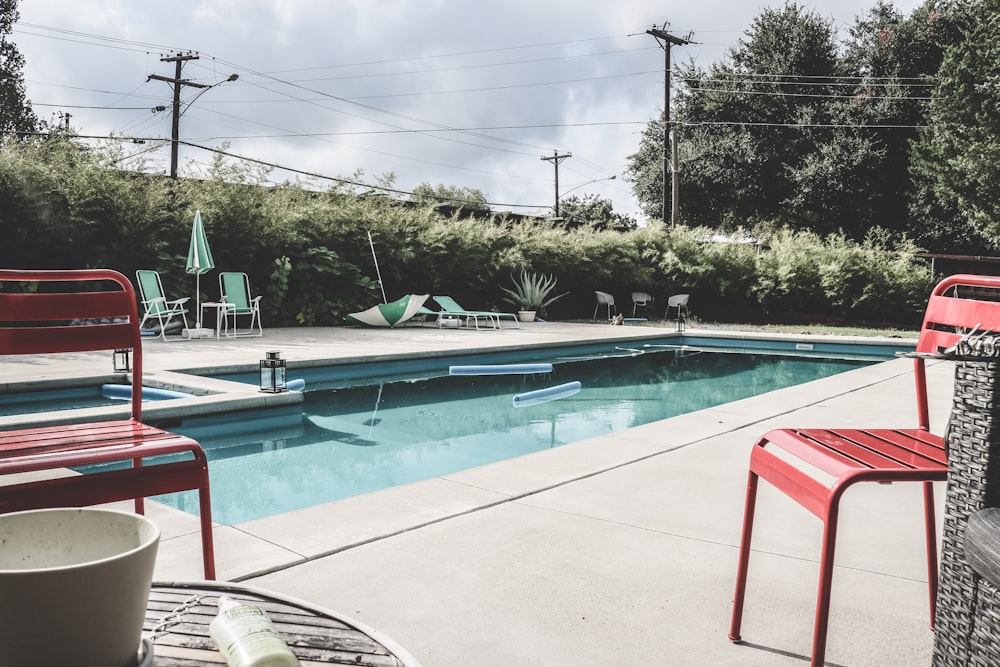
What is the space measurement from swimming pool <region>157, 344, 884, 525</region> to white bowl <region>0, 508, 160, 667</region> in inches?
113

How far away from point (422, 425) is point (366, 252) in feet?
23.6

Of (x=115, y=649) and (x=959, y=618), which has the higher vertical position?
(x=115, y=649)

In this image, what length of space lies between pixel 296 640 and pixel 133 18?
76.2 ft

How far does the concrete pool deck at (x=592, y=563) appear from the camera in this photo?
5.31 feet

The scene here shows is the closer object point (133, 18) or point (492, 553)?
point (492, 553)

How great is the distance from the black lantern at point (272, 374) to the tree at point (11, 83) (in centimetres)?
2023

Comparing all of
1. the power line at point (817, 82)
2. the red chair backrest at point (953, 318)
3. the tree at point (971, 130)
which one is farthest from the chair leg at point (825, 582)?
the power line at point (817, 82)

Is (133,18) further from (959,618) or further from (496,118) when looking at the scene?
(959,618)

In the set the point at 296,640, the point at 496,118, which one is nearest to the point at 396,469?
the point at 296,640

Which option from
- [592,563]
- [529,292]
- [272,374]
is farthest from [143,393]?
[529,292]

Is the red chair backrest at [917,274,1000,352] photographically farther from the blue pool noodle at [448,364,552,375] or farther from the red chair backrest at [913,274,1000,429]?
the blue pool noodle at [448,364,552,375]

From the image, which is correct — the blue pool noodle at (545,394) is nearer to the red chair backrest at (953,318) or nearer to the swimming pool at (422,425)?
the swimming pool at (422,425)

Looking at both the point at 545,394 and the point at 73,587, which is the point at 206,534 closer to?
the point at 73,587

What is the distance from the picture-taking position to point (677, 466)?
10.5 feet
